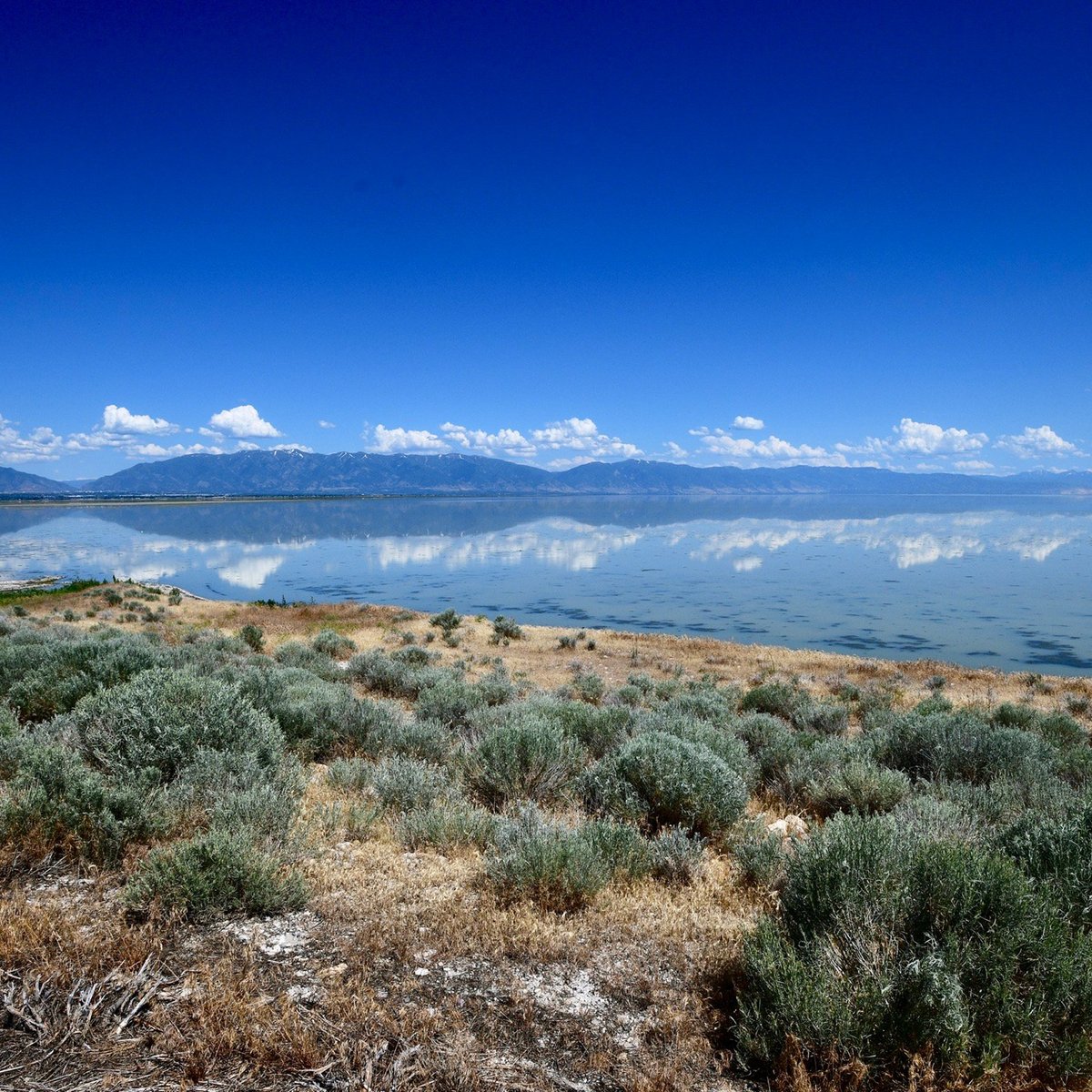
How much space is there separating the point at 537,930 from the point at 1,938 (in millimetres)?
2846

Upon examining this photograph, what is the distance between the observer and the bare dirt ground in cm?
298

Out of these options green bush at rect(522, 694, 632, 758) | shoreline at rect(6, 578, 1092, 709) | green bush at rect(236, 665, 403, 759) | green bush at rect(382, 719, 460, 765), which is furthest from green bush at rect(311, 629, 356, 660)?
green bush at rect(382, 719, 460, 765)

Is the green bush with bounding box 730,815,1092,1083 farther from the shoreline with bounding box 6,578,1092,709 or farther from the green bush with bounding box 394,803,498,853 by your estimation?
the shoreline with bounding box 6,578,1092,709

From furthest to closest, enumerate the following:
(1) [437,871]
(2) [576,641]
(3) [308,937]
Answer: (2) [576,641] < (1) [437,871] < (3) [308,937]

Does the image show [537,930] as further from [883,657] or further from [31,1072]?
[883,657]

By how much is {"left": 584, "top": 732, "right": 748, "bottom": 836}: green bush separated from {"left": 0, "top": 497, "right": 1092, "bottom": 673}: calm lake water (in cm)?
2488

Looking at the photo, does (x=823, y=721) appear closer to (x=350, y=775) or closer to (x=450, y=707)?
(x=450, y=707)

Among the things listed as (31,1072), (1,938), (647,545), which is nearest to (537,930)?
(31,1072)

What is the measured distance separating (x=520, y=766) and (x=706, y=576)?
4601cm

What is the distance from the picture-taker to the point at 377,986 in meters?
3.53

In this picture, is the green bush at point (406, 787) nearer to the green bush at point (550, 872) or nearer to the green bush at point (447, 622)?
the green bush at point (550, 872)

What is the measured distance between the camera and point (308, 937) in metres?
3.99

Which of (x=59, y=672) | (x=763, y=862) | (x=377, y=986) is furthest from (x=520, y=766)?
(x=59, y=672)

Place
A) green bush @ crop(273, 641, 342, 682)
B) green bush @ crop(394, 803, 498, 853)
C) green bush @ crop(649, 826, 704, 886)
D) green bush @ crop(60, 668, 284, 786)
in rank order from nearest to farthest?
green bush @ crop(649, 826, 704, 886)
green bush @ crop(394, 803, 498, 853)
green bush @ crop(60, 668, 284, 786)
green bush @ crop(273, 641, 342, 682)
